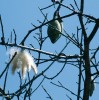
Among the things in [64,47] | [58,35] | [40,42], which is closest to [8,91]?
[58,35]

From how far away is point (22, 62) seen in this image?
7.41 feet

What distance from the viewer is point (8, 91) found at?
103 inches

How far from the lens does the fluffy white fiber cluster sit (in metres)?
2.23

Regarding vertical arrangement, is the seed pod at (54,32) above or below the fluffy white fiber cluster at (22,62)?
above

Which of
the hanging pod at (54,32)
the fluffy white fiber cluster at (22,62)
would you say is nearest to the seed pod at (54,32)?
the hanging pod at (54,32)

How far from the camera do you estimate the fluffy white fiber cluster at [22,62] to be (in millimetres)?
2229

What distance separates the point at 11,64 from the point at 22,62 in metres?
0.07

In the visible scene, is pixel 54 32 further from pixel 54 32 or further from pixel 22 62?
pixel 22 62

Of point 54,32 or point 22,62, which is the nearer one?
point 22,62

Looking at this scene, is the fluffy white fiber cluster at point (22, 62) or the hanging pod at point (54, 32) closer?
the fluffy white fiber cluster at point (22, 62)

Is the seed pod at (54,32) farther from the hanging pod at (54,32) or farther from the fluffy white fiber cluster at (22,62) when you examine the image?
the fluffy white fiber cluster at (22,62)

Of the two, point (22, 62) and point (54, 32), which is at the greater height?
point (54, 32)

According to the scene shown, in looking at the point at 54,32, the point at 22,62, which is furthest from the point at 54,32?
the point at 22,62

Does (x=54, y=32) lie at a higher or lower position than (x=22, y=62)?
higher
